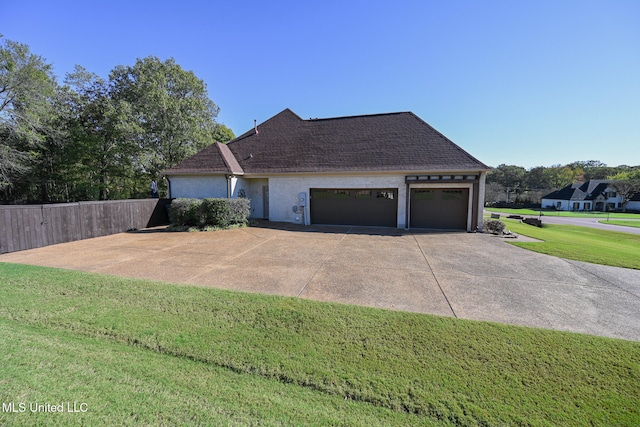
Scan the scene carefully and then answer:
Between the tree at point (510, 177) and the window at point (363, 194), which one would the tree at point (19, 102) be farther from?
the tree at point (510, 177)

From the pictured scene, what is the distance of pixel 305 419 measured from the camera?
2.12m

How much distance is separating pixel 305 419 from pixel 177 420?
41.8 inches

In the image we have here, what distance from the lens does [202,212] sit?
477 inches

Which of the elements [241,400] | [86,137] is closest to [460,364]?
[241,400]

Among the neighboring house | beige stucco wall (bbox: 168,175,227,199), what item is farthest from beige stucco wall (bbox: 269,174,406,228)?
the neighboring house

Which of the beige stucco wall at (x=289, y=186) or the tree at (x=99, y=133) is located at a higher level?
the tree at (x=99, y=133)

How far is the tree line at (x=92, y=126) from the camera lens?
1625 centimetres

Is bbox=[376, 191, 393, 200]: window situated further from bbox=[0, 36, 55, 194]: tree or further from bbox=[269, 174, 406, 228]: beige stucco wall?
bbox=[0, 36, 55, 194]: tree

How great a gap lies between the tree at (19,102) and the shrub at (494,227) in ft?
86.3

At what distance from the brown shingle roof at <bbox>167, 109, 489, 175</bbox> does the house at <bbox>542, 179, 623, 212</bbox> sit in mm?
56810

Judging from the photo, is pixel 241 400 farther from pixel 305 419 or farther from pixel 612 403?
pixel 612 403

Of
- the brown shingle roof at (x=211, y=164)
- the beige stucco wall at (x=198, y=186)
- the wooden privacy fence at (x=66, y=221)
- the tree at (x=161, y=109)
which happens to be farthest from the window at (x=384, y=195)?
the tree at (x=161, y=109)

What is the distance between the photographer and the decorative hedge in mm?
12039

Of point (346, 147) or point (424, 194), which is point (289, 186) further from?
point (424, 194)
